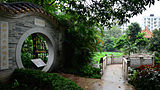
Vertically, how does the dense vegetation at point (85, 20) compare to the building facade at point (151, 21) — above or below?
below

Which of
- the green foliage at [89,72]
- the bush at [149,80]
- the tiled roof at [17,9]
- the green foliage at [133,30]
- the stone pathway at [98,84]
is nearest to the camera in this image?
the tiled roof at [17,9]

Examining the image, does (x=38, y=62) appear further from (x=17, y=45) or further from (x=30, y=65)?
(x=17, y=45)

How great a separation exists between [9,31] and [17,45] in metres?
0.53

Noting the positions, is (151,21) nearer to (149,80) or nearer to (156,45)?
(156,45)

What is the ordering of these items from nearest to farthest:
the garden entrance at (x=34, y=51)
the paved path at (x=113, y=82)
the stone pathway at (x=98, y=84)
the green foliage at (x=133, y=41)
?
the stone pathway at (x=98, y=84)
the paved path at (x=113, y=82)
the garden entrance at (x=34, y=51)
the green foliage at (x=133, y=41)

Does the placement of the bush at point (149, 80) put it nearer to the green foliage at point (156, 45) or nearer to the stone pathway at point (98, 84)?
the stone pathway at point (98, 84)

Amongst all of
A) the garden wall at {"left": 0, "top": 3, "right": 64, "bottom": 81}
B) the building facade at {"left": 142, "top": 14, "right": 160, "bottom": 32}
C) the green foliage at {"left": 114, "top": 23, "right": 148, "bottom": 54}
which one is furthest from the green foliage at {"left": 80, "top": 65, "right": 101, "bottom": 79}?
the building facade at {"left": 142, "top": 14, "right": 160, "bottom": 32}

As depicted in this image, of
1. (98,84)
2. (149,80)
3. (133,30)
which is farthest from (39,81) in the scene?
(133,30)

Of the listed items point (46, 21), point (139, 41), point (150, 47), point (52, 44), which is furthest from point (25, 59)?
point (150, 47)

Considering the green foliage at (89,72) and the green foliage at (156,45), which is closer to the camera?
the green foliage at (89,72)

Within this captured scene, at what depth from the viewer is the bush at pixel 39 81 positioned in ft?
8.83

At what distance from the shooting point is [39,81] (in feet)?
10.3

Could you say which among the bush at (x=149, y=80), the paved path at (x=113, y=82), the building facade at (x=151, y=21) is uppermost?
the building facade at (x=151, y=21)

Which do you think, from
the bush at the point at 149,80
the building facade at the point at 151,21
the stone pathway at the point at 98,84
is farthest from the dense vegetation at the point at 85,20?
the building facade at the point at 151,21
